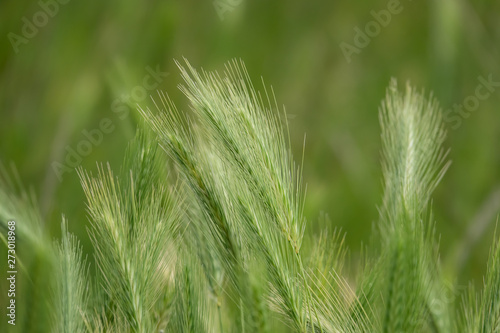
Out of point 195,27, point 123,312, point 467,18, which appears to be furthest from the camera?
point 195,27

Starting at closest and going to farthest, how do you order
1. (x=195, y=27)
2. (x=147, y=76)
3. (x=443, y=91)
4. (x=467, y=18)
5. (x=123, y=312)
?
(x=123, y=312), (x=443, y=91), (x=147, y=76), (x=467, y=18), (x=195, y=27)

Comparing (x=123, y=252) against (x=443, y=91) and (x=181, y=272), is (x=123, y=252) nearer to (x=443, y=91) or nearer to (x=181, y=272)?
(x=181, y=272)

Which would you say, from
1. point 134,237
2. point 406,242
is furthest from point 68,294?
point 406,242

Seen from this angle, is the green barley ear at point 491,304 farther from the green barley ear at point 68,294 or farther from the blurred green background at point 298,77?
the blurred green background at point 298,77

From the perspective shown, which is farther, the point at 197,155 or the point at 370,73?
the point at 370,73

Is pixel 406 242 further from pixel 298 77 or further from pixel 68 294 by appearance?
pixel 298 77

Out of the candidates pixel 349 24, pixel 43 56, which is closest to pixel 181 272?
pixel 43 56

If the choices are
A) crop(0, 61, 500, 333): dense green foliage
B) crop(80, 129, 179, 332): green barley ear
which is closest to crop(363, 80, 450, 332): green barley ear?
crop(0, 61, 500, 333): dense green foliage
